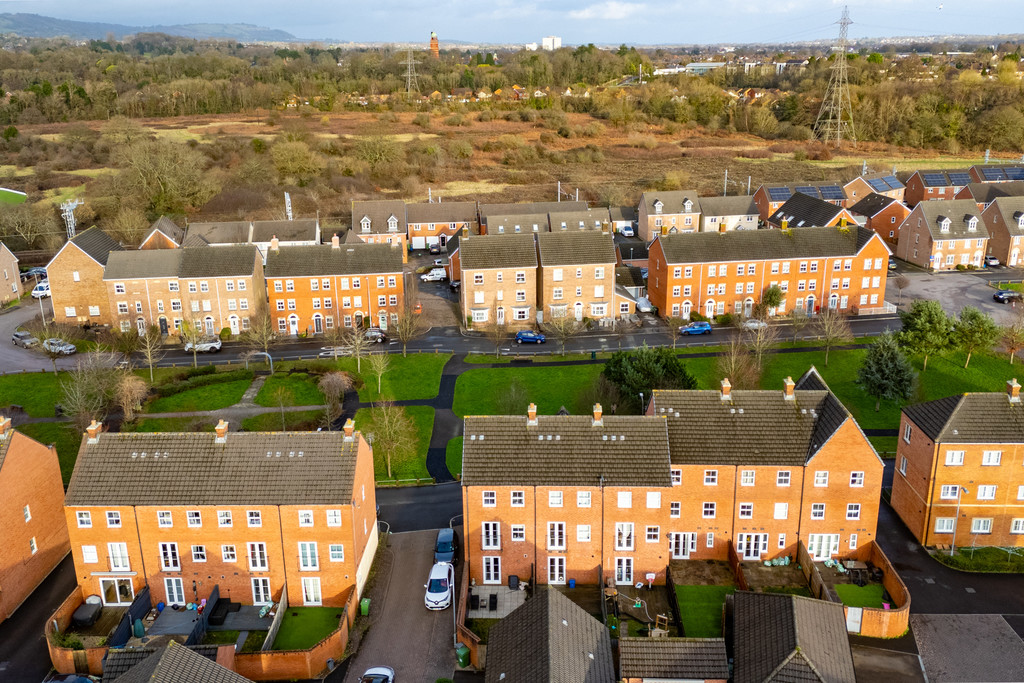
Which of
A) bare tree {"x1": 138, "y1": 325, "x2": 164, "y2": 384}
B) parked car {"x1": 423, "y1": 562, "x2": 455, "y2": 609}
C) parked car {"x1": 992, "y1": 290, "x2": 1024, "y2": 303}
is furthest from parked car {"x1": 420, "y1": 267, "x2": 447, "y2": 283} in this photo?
parked car {"x1": 992, "y1": 290, "x2": 1024, "y2": 303}

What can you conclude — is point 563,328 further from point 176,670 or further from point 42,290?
point 42,290

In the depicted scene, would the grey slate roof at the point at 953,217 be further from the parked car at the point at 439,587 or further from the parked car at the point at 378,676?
the parked car at the point at 378,676

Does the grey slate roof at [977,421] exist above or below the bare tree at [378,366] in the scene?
above

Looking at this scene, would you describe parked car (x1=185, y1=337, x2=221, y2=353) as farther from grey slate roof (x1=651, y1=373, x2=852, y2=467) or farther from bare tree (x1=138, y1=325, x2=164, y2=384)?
grey slate roof (x1=651, y1=373, x2=852, y2=467)

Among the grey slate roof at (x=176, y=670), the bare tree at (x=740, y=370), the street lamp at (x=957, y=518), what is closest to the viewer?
the grey slate roof at (x=176, y=670)

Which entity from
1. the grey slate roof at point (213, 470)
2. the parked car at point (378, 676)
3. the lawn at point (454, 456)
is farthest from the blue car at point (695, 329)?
the parked car at point (378, 676)

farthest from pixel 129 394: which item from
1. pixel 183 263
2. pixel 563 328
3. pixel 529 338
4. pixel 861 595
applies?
pixel 861 595
